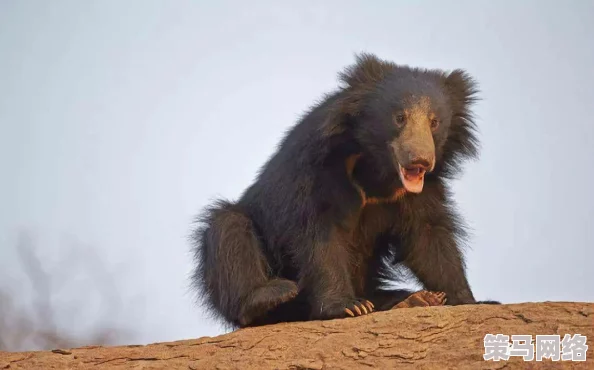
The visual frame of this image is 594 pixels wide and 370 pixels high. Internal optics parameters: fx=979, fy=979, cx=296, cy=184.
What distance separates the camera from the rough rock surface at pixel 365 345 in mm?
6117

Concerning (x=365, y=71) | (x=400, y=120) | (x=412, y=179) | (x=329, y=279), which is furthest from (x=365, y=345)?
(x=365, y=71)

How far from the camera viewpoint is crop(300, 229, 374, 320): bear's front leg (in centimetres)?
696

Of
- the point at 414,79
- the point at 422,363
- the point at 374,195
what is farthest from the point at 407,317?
the point at 414,79

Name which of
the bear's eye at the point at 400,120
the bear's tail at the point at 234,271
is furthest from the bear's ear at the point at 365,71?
the bear's tail at the point at 234,271

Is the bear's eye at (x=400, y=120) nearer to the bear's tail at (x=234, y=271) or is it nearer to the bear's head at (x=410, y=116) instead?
the bear's head at (x=410, y=116)

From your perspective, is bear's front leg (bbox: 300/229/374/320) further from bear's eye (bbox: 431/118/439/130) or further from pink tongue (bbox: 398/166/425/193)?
bear's eye (bbox: 431/118/439/130)

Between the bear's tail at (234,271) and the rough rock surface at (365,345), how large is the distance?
50cm

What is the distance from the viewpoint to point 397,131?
731 centimetres

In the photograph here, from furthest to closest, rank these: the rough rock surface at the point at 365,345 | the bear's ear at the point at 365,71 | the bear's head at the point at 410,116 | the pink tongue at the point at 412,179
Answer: the bear's ear at the point at 365,71 < the bear's head at the point at 410,116 < the pink tongue at the point at 412,179 < the rough rock surface at the point at 365,345

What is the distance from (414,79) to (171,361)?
2871mm

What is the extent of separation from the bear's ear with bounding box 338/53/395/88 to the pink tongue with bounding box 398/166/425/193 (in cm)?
103

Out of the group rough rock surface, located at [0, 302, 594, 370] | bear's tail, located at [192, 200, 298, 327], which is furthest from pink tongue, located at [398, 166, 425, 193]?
bear's tail, located at [192, 200, 298, 327]

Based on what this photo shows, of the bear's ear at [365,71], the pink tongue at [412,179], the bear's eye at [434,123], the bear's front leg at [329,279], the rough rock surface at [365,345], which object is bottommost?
the rough rock surface at [365,345]

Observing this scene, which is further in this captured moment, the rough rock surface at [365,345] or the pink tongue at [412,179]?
the pink tongue at [412,179]
